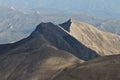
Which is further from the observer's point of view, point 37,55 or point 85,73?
point 37,55

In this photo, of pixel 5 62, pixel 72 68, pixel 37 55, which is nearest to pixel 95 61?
pixel 72 68

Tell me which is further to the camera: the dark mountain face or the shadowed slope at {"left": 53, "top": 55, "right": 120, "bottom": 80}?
the dark mountain face

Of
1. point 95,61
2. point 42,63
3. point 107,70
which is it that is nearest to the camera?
point 107,70

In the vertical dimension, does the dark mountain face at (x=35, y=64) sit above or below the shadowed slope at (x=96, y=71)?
below

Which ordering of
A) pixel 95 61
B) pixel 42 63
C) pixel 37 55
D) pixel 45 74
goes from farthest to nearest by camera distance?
pixel 37 55 < pixel 42 63 < pixel 45 74 < pixel 95 61

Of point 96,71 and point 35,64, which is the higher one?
point 96,71

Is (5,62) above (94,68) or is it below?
below

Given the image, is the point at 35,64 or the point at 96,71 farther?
the point at 35,64

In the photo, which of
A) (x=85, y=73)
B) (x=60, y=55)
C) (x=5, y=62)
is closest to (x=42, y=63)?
(x=60, y=55)

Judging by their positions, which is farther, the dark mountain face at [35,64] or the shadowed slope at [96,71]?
the dark mountain face at [35,64]

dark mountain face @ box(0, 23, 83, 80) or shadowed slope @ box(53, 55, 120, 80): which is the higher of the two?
shadowed slope @ box(53, 55, 120, 80)

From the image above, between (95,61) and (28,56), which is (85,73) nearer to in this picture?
(95,61)
